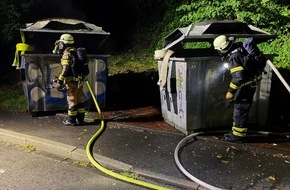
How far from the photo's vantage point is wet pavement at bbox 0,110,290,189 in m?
3.77

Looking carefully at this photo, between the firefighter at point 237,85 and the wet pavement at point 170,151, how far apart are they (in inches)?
10.5

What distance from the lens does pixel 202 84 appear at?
5.05 metres

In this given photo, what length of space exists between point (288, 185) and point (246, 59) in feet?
6.05

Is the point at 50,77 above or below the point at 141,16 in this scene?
below

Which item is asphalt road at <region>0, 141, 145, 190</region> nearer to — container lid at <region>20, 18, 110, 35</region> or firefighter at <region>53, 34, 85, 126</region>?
firefighter at <region>53, 34, 85, 126</region>

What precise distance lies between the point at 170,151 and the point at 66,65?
2.47m

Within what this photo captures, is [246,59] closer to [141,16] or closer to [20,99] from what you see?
[20,99]

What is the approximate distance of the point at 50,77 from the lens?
646 centimetres

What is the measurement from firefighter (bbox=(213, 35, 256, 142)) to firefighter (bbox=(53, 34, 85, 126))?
2634mm

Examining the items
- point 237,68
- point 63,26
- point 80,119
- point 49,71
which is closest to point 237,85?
point 237,68

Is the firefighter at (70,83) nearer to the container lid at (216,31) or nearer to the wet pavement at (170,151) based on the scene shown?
the wet pavement at (170,151)

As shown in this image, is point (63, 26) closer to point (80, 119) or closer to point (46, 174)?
point (80, 119)

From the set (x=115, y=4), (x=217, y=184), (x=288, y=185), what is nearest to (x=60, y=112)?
(x=217, y=184)

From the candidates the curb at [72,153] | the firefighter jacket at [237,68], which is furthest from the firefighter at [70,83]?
the firefighter jacket at [237,68]
